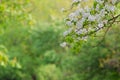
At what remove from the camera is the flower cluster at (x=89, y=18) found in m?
5.06

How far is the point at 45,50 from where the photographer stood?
26.7 m

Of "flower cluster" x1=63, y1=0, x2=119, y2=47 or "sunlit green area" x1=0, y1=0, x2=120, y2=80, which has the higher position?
"sunlit green area" x1=0, y1=0, x2=120, y2=80

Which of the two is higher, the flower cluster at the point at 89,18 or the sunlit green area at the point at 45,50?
the sunlit green area at the point at 45,50

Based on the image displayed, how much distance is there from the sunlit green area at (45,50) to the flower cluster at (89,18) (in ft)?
2.27

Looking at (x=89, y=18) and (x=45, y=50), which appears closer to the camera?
(x=89, y=18)

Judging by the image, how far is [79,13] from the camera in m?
5.23

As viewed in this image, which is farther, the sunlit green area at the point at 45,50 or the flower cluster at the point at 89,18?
the sunlit green area at the point at 45,50

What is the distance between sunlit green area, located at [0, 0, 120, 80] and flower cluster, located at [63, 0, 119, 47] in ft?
2.27

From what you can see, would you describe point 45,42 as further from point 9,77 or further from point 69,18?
point 69,18

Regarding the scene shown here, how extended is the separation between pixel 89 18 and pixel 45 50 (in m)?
21.6

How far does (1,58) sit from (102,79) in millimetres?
7464

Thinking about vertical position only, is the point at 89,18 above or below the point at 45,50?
below

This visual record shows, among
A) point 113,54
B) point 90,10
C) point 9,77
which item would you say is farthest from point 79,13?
point 9,77

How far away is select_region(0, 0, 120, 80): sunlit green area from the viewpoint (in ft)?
37.2
